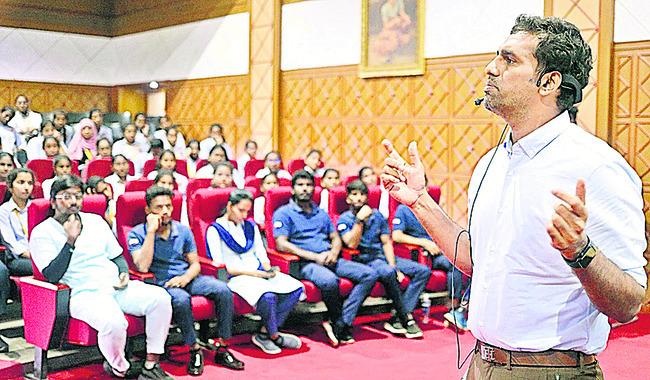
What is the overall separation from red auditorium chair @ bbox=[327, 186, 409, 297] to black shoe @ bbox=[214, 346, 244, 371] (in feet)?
3.88

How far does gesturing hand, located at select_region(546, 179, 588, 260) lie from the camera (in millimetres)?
1186

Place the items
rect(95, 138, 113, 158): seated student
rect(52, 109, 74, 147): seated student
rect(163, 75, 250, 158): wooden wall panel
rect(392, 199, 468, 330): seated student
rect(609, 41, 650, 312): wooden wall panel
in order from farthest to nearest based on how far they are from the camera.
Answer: rect(163, 75, 250, 158): wooden wall panel → rect(52, 109, 74, 147): seated student → rect(95, 138, 113, 158): seated student → rect(609, 41, 650, 312): wooden wall panel → rect(392, 199, 468, 330): seated student

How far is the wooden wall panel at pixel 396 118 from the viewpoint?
746 cm

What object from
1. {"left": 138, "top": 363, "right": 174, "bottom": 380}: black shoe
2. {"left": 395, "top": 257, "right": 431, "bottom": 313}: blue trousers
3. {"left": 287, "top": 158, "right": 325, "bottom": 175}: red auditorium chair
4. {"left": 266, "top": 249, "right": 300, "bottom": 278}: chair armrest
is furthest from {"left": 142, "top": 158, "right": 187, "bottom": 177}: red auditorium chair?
{"left": 138, "top": 363, "right": 174, "bottom": 380}: black shoe

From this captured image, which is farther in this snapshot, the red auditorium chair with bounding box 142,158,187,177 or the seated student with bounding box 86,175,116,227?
the red auditorium chair with bounding box 142,158,187,177

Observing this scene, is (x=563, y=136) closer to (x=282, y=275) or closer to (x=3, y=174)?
(x=282, y=275)

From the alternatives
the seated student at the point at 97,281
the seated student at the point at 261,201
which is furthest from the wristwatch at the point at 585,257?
the seated student at the point at 261,201

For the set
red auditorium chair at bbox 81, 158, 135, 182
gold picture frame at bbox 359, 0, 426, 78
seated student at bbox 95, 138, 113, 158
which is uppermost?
gold picture frame at bbox 359, 0, 426, 78

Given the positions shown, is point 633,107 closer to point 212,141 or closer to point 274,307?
point 274,307

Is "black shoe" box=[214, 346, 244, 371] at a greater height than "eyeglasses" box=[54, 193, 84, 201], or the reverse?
"eyeglasses" box=[54, 193, 84, 201]

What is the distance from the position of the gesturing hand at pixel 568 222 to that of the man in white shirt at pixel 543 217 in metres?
0.20

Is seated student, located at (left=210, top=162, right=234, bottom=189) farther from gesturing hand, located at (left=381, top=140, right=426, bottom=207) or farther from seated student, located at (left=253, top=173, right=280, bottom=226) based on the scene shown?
gesturing hand, located at (left=381, top=140, right=426, bottom=207)

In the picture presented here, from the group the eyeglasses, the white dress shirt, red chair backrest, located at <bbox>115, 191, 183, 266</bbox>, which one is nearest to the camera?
the white dress shirt

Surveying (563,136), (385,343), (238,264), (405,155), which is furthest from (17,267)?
(405,155)
